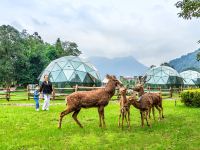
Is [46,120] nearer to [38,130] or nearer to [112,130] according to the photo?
[38,130]

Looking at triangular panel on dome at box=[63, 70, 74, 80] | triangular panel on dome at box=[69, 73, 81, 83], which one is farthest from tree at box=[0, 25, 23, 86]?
triangular panel on dome at box=[69, 73, 81, 83]

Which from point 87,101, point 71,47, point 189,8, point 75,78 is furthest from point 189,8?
point 71,47

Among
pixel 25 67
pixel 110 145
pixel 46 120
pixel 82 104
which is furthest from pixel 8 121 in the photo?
pixel 25 67

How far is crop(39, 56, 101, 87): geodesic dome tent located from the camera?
44375 mm

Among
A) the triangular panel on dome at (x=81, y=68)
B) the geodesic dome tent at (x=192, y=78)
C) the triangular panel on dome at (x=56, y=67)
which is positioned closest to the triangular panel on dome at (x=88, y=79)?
the triangular panel on dome at (x=81, y=68)

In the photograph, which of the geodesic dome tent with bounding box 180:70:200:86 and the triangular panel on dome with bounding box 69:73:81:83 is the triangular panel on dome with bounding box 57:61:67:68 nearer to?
the triangular panel on dome with bounding box 69:73:81:83

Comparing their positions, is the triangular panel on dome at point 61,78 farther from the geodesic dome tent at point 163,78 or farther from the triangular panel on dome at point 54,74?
the geodesic dome tent at point 163,78

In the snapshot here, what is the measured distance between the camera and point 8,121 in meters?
15.6

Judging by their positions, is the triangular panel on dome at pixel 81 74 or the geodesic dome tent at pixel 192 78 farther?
the geodesic dome tent at pixel 192 78

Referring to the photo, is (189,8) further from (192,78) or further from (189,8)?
(192,78)

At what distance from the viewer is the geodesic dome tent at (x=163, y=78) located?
58562mm

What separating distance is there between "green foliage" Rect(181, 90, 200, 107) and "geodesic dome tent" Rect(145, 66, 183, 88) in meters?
34.3

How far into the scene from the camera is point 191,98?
23172 mm

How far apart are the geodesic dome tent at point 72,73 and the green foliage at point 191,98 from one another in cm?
2228
